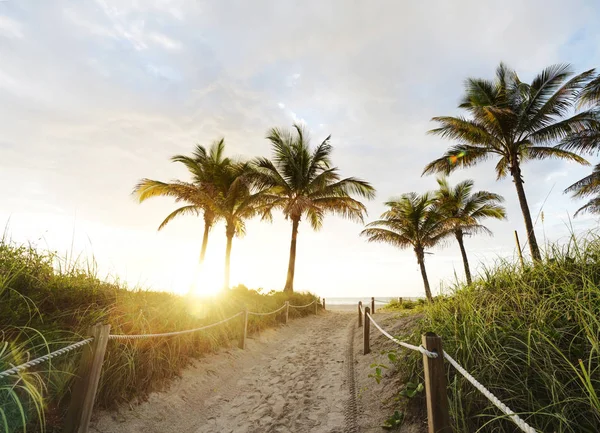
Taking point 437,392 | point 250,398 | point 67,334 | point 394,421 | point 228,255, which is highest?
point 228,255

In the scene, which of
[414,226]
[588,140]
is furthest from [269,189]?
[588,140]

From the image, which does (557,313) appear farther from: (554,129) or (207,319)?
(554,129)

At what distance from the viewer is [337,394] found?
425 centimetres

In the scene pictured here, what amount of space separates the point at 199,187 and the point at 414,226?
513 inches

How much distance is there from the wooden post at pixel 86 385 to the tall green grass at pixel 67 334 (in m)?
0.21

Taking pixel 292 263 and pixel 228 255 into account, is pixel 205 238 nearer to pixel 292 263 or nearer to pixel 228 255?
pixel 228 255

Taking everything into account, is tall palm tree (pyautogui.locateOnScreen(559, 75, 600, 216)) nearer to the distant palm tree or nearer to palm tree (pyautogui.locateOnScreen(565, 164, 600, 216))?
palm tree (pyautogui.locateOnScreen(565, 164, 600, 216))

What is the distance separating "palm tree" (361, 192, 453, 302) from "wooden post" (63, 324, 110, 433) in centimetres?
1806

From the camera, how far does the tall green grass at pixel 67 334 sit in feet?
8.46

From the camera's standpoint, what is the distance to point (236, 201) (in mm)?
15805

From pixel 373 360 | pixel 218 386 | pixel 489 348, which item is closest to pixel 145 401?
pixel 218 386

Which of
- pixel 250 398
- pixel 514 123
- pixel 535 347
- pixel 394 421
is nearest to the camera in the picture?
pixel 535 347

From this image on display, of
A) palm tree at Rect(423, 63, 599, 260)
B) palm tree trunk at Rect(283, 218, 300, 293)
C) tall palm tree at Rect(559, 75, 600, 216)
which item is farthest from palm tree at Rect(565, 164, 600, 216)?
palm tree trunk at Rect(283, 218, 300, 293)

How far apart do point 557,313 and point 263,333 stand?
6.35 metres
